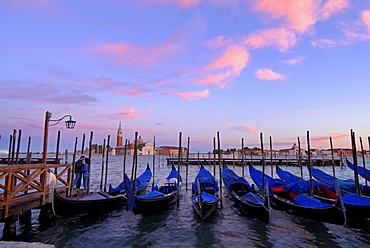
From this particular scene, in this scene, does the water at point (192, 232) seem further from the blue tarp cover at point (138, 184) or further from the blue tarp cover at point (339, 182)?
the blue tarp cover at point (339, 182)

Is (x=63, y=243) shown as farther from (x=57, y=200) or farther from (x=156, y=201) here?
(x=156, y=201)

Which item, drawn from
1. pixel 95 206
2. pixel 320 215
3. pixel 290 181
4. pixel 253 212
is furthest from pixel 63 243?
pixel 290 181

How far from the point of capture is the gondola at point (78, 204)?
651 cm

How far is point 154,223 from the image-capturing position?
23.2 feet

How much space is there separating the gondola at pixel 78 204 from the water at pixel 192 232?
11.5 inches

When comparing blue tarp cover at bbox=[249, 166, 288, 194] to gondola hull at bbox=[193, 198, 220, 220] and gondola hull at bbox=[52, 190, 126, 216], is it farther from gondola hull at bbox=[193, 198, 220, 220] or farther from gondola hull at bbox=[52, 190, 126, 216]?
gondola hull at bbox=[52, 190, 126, 216]

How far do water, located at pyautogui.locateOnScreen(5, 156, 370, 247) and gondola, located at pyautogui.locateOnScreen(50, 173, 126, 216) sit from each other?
0.29 meters

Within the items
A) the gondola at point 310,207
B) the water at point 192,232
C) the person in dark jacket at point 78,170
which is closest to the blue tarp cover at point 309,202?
the gondola at point 310,207

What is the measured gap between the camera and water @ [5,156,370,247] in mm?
5676

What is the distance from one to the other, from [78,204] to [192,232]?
11.4ft

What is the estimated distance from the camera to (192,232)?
21.0 feet

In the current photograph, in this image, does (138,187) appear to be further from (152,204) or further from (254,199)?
(254,199)

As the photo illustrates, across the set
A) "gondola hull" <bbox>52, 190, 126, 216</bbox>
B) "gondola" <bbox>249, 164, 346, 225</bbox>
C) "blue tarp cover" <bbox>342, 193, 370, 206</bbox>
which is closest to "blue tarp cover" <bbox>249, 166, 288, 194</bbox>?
"gondola" <bbox>249, 164, 346, 225</bbox>

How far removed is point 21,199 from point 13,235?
2.71ft
